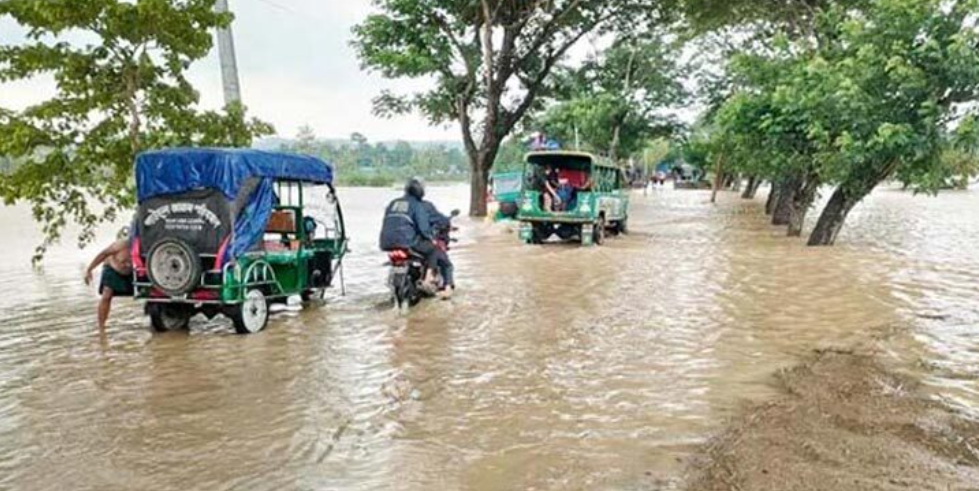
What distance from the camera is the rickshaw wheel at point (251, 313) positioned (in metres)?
8.32

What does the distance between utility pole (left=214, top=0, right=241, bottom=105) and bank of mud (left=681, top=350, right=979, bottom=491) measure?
1047 centimetres

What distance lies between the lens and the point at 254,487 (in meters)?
4.26

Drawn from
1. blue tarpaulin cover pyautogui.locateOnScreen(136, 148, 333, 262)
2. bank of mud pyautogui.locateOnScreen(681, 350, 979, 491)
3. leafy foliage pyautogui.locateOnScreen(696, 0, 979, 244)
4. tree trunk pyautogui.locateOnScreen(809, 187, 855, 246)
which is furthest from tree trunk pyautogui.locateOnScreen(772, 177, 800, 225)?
bank of mud pyautogui.locateOnScreen(681, 350, 979, 491)

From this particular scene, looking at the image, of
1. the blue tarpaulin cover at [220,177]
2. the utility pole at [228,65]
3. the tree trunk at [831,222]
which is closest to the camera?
the blue tarpaulin cover at [220,177]

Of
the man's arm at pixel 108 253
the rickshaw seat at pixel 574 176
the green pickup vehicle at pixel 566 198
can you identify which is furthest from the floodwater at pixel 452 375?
the rickshaw seat at pixel 574 176

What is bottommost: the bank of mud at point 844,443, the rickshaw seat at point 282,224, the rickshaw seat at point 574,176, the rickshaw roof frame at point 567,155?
the bank of mud at point 844,443

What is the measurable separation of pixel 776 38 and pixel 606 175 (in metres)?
5.04

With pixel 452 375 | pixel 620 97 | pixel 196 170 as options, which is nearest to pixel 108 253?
pixel 196 170

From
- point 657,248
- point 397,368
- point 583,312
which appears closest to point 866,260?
point 657,248

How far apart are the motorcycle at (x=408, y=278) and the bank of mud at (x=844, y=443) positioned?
4.82 metres

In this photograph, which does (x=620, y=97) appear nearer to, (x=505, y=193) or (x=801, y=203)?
(x=505, y=193)

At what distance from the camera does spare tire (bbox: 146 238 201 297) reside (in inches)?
316

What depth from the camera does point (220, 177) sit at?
8281 millimetres

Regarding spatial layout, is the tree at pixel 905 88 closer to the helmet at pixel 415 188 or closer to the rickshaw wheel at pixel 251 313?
the helmet at pixel 415 188
